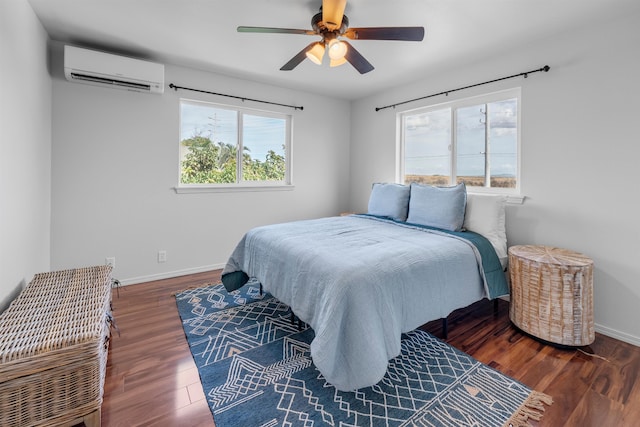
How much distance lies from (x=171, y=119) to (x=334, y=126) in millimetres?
2354

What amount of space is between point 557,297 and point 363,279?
1.52 meters

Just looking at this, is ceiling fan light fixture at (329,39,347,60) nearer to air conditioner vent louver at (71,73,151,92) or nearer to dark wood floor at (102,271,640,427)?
air conditioner vent louver at (71,73,151,92)

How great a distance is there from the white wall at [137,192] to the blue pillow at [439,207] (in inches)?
76.0

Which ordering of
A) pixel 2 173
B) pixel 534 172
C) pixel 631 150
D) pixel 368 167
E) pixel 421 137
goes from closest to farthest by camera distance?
pixel 2 173
pixel 631 150
pixel 534 172
pixel 421 137
pixel 368 167

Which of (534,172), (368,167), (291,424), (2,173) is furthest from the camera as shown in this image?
(368,167)

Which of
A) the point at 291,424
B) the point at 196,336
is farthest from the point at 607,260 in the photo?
the point at 196,336

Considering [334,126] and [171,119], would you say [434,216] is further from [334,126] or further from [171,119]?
[171,119]

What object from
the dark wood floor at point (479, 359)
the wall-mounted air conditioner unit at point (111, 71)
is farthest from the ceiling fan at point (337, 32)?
the dark wood floor at point (479, 359)

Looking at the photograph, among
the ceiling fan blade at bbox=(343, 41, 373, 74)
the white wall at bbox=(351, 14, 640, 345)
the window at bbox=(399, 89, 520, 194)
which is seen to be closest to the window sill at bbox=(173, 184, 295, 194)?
the window at bbox=(399, 89, 520, 194)

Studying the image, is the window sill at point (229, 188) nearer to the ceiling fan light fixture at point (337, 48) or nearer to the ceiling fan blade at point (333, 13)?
the ceiling fan light fixture at point (337, 48)

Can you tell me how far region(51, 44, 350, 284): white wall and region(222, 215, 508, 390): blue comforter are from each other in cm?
111

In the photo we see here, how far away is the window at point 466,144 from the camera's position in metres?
2.97

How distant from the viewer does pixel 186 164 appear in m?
3.54

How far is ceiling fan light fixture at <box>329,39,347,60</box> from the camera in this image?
1998 millimetres
